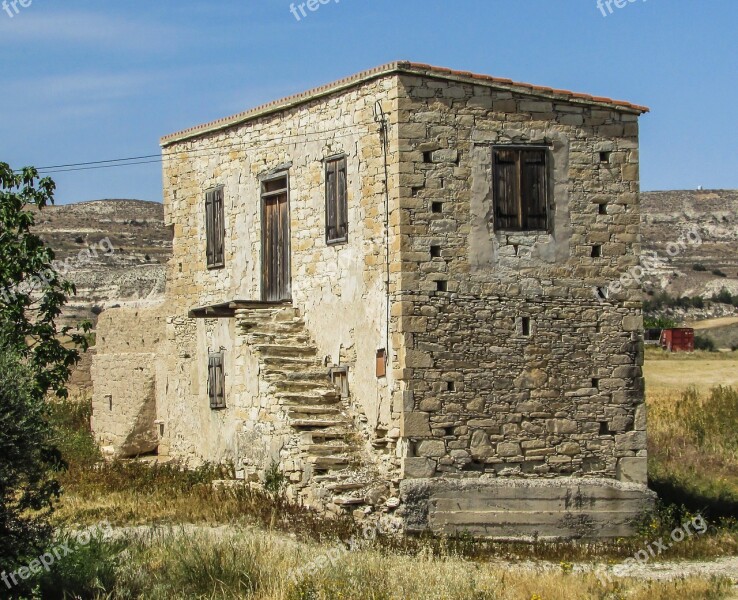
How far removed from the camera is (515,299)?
700 inches

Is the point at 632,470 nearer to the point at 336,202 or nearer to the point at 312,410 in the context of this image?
the point at 312,410

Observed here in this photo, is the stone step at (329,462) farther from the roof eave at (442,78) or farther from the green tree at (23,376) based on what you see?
the roof eave at (442,78)

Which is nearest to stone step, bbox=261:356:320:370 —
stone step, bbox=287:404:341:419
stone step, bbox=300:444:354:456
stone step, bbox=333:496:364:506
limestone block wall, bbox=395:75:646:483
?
stone step, bbox=287:404:341:419

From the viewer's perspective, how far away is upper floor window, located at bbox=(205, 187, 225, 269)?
72.4ft

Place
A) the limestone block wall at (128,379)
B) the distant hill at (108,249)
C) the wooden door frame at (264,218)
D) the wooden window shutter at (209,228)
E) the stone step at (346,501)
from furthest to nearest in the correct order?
the distant hill at (108,249)
the limestone block wall at (128,379)
the wooden window shutter at (209,228)
the wooden door frame at (264,218)
the stone step at (346,501)

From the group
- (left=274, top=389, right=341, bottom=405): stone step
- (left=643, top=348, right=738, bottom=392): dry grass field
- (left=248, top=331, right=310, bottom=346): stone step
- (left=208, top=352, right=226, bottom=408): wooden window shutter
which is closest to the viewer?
(left=274, top=389, right=341, bottom=405): stone step

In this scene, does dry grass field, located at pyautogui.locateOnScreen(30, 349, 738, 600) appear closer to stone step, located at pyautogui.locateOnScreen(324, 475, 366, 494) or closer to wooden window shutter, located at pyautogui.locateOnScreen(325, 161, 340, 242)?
stone step, located at pyautogui.locateOnScreen(324, 475, 366, 494)

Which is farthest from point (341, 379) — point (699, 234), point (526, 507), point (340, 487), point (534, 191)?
point (699, 234)

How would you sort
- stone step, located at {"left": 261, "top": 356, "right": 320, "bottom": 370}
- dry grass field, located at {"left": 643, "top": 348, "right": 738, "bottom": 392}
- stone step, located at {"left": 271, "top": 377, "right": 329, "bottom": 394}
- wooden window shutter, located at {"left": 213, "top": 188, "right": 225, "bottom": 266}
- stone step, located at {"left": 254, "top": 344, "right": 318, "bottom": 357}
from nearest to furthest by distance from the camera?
1. stone step, located at {"left": 271, "top": 377, "right": 329, "bottom": 394}
2. stone step, located at {"left": 261, "top": 356, "right": 320, "bottom": 370}
3. stone step, located at {"left": 254, "top": 344, "right": 318, "bottom": 357}
4. wooden window shutter, located at {"left": 213, "top": 188, "right": 225, "bottom": 266}
5. dry grass field, located at {"left": 643, "top": 348, "right": 738, "bottom": 392}

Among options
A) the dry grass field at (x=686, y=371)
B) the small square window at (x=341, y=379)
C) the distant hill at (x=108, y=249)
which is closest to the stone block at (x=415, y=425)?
the small square window at (x=341, y=379)

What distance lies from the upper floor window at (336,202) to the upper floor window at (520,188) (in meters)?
2.41

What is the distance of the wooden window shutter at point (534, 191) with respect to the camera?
1800 centimetres

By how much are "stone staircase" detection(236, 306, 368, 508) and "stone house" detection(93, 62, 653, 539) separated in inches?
1.3

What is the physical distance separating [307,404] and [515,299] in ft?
11.7
